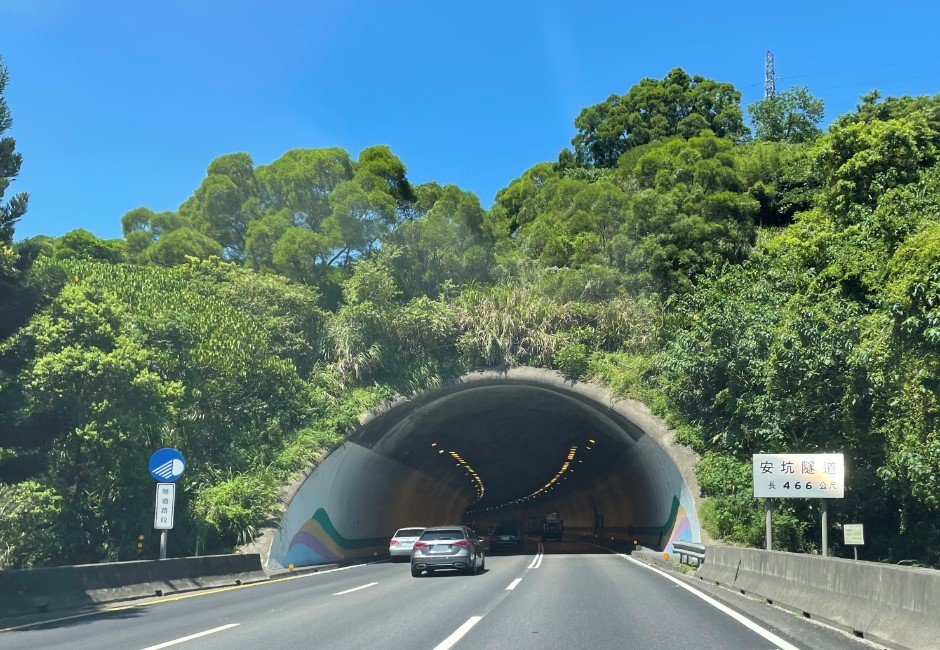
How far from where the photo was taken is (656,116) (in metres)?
61.5

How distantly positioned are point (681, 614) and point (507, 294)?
24055mm

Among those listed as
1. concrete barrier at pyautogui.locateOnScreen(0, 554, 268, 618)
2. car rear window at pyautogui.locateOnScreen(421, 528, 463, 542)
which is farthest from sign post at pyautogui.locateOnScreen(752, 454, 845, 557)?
concrete barrier at pyautogui.locateOnScreen(0, 554, 268, 618)

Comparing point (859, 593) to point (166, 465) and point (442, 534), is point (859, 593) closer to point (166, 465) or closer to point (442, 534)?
point (442, 534)

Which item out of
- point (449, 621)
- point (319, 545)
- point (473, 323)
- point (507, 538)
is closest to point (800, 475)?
Result: point (449, 621)

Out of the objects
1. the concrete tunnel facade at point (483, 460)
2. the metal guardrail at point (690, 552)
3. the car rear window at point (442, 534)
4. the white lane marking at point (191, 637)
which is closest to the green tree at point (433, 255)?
the concrete tunnel facade at point (483, 460)

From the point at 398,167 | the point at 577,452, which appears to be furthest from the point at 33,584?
the point at 577,452

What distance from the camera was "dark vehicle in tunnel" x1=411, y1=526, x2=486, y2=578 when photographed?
843 inches

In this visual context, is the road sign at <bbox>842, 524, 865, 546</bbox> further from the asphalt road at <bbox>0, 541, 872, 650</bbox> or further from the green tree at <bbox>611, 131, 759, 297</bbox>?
the green tree at <bbox>611, 131, 759, 297</bbox>

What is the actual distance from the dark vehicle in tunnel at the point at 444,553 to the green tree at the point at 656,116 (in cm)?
4493

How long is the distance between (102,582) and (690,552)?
52.3 feet

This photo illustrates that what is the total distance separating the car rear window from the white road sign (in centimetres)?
776

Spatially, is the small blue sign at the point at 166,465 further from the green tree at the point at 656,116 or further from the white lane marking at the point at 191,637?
the green tree at the point at 656,116

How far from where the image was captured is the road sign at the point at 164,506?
60.3 ft

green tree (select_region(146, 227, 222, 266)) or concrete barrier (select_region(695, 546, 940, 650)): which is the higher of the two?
green tree (select_region(146, 227, 222, 266))
